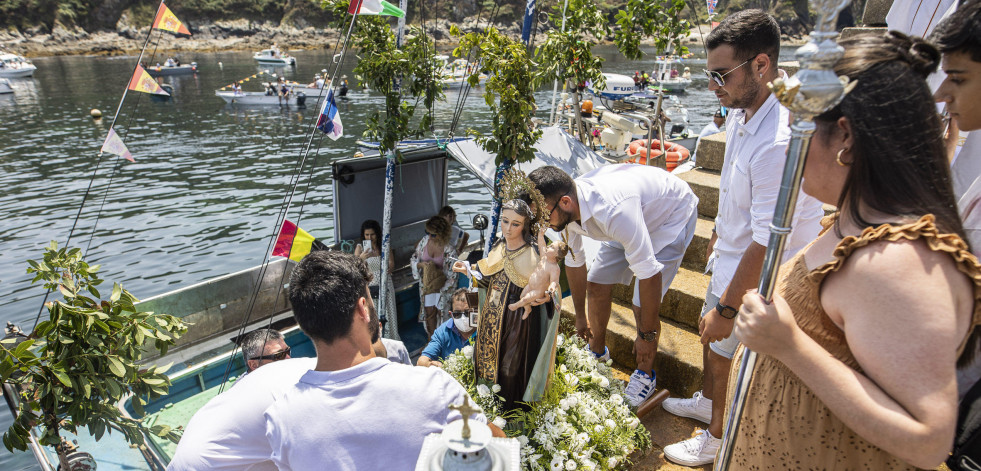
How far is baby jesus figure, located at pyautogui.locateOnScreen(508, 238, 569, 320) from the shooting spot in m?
2.84

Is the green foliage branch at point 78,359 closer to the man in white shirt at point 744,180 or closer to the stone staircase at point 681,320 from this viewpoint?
the stone staircase at point 681,320

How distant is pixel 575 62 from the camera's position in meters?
5.96

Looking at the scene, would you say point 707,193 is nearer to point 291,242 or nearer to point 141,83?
point 291,242

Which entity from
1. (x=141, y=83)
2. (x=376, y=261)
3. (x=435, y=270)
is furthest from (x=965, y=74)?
(x=141, y=83)

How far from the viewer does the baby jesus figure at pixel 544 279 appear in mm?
2836

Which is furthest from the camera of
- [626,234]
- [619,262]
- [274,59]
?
[274,59]

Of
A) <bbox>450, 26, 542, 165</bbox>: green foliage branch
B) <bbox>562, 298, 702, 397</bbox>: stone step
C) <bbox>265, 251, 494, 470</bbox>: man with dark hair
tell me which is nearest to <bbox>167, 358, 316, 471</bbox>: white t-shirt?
<bbox>265, 251, 494, 470</bbox>: man with dark hair

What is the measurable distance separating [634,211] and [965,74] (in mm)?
1851

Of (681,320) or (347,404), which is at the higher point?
(347,404)

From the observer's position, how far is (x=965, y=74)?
1607mm

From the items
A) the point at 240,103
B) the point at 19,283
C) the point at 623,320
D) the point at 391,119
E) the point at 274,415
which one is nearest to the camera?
the point at 274,415

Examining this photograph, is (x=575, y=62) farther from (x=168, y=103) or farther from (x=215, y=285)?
(x=168, y=103)

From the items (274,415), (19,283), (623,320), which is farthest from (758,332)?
(19,283)

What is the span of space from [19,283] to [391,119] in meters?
10.4
